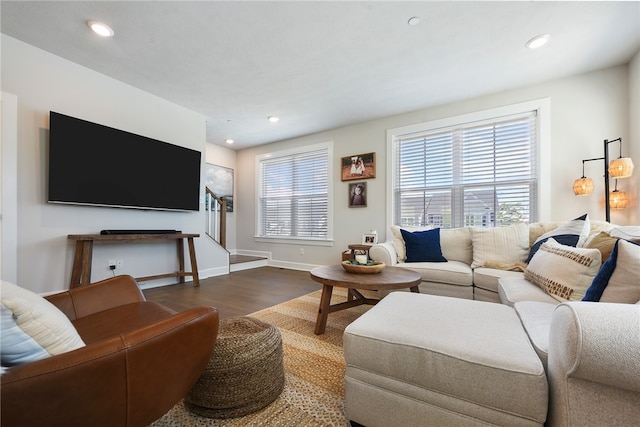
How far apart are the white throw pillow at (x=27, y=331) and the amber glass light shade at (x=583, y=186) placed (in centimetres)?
406

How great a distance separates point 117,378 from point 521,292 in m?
2.15

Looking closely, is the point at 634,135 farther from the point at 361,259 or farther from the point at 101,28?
the point at 101,28

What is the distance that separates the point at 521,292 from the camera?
178cm

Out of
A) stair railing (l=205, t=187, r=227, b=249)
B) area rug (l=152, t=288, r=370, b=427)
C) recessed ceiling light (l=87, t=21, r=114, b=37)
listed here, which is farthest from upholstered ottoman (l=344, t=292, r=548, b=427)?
stair railing (l=205, t=187, r=227, b=249)

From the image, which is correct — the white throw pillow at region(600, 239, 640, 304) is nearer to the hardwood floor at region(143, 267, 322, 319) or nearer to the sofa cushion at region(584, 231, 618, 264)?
the sofa cushion at region(584, 231, 618, 264)

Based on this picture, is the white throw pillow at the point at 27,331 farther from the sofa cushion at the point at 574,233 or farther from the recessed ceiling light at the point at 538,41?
the recessed ceiling light at the point at 538,41

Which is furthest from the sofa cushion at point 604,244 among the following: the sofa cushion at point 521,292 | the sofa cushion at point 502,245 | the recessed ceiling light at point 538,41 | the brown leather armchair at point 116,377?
the brown leather armchair at point 116,377

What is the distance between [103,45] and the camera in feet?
8.55

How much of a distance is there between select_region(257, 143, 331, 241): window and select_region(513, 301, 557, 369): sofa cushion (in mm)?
3478

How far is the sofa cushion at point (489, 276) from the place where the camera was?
7.86ft

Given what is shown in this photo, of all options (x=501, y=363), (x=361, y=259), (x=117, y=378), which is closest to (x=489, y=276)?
(x=361, y=259)

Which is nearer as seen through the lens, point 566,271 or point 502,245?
point 566,271

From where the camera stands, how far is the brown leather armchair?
2.04 ft

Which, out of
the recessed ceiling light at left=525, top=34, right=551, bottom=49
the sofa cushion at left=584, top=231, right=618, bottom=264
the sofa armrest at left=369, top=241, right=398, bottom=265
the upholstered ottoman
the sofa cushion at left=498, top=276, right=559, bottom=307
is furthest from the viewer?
the sofa armrest at left=369, top=241, right=398, bottom=265
